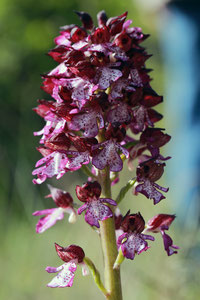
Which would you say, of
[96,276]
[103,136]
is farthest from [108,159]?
[96,276]

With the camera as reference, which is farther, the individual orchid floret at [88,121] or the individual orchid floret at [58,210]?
the individual orchid floret at [58,210]

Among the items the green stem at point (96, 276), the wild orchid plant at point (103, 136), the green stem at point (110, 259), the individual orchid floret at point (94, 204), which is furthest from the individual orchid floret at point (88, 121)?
the green stem at point (96, 276)

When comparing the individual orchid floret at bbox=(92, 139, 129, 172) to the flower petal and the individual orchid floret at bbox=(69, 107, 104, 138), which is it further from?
the flower petal

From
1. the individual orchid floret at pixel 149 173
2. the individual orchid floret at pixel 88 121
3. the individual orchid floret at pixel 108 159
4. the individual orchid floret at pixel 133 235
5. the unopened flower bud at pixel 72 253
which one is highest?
the individual orchid floret at pixel 88 121

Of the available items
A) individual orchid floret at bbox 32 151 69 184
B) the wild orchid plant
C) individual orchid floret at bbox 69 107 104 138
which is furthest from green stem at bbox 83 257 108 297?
individual orchid floret at bbox 69 107 104 138

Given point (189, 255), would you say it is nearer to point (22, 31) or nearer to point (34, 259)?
point (34, 259)

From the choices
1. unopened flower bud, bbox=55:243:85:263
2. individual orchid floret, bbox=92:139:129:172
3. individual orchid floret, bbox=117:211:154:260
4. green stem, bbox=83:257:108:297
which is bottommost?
green stem, bbox=83:257:108:297

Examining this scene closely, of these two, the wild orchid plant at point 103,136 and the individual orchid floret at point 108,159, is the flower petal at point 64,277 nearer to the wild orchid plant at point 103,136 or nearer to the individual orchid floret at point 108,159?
the wild orchid plant at point 103,136

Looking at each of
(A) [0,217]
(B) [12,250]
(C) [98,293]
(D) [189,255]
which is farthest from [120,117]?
(A) [0,217]
